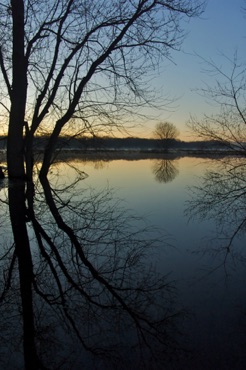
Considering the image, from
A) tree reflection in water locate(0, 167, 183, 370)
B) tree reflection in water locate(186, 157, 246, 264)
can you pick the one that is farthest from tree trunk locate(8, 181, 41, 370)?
tree reflection in water locate(186, 157, 246, 264)

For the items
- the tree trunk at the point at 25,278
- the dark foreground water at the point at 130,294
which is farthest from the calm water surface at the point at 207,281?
the tree trunk at the point at 25,278

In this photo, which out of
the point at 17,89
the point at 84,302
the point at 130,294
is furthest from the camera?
the point at 17,89

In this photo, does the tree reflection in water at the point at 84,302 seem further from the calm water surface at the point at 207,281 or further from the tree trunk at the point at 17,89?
the tree trunk at the point at 17,89

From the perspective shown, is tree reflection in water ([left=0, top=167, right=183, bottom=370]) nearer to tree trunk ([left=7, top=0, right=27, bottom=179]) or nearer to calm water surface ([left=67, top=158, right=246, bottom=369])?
calm water surface ([left=67, top=158, right=246, bottom=369])

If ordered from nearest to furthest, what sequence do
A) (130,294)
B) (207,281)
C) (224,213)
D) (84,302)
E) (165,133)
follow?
(84,302) < (130,294) < (207,281) < (224,213) < (165,133)

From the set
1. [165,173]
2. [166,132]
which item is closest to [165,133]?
[166,132]

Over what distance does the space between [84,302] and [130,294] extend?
46cm

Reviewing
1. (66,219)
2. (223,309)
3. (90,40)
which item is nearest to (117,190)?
(66,219)

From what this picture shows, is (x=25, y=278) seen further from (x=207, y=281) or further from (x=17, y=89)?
(x=17, y=89)

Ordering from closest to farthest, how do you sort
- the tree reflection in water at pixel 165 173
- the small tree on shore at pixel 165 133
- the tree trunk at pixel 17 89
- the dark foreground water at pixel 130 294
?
the dark foreground water at pixel 130 294 < the tree trunk at pixel 17 89 < the tree reflection in water at pixel 165 173 < the small tree on shore at pixel 165 133

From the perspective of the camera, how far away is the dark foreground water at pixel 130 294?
2391 millimetres

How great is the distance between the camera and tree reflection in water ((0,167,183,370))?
7.86 ft

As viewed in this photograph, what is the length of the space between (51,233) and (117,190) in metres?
5.69

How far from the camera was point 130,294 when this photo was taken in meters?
3.31
